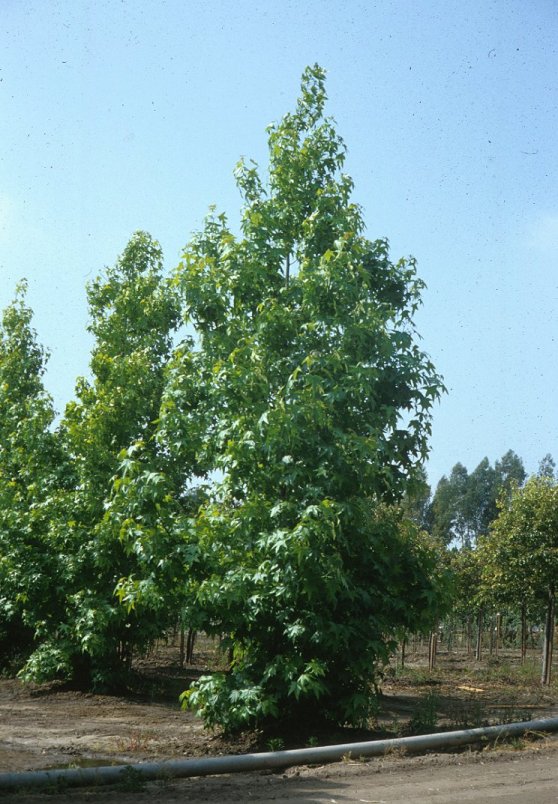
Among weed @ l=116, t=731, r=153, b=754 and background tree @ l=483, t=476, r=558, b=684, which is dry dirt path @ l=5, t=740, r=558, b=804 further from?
background tree @ l=483, t=476, r=558, b=684

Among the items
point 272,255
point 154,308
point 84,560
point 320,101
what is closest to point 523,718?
point 272,255

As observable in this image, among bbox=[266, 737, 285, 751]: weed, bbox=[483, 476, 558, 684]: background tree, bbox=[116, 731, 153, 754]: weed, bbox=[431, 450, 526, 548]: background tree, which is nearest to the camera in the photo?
bbox=[266, 737, 285, 751]: weed

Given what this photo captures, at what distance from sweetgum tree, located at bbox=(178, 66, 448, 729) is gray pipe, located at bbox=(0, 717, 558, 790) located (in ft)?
2.64

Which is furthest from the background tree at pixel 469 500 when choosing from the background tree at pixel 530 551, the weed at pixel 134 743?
the weed at pixel 134 743

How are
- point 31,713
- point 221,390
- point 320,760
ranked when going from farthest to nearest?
point 31,713
point 221,390
point 320,760

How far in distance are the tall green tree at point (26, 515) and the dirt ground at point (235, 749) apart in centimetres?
201

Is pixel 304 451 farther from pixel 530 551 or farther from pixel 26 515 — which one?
pixel 530 551

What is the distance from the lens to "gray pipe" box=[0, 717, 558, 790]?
27.8 feet

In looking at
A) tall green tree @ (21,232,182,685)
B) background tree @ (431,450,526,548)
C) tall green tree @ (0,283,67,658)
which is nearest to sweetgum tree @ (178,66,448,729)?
tall green tree @ (21,232,182,685)

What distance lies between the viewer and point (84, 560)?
17078mm

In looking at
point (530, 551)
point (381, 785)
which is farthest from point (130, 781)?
point (530, 551)

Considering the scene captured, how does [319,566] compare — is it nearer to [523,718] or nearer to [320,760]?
[320,760]

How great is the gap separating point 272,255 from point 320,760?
688 centimetres

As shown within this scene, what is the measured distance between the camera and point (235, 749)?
36.0 ft
